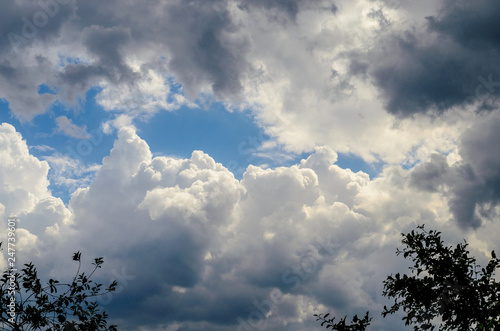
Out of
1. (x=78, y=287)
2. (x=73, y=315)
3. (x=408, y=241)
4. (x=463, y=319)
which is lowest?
(x=73, y=315)

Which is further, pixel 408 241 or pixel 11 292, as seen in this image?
pixel 408 241

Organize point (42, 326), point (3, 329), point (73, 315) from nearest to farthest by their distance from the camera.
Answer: point (3, 329)
point (42, 326)
point (73, 315)

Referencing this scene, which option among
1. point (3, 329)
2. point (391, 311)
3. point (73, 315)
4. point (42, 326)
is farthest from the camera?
point (391, 311)

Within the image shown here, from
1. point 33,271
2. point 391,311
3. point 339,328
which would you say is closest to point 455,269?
point 391,311

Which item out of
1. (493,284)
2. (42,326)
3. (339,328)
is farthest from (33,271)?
(493,284)

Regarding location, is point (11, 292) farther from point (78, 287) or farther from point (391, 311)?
point (391, 311)

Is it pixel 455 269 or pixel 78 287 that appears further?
pixel 455 269

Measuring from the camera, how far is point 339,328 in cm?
1383

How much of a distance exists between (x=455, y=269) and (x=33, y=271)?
57.0ft

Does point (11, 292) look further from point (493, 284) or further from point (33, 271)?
point (493, 284)

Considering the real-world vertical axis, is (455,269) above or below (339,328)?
above

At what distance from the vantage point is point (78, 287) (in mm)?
12891

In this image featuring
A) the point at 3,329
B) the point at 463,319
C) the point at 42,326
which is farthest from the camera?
the point at 463,319

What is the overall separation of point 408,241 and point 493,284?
3.74m
